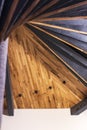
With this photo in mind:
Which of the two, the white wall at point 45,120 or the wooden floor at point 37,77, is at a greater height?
the wooden floor at point 37,77

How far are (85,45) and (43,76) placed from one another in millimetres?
2027

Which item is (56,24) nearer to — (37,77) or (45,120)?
(37,77)

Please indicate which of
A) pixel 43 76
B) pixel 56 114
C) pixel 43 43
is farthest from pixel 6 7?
pixel 56 114

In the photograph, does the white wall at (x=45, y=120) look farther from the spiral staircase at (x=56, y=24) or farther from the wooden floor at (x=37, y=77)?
the spiral staircase at (x=56, y=24)

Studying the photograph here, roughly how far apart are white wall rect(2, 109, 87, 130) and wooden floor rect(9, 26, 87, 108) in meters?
0.19

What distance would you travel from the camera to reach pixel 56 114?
6930 millimetres

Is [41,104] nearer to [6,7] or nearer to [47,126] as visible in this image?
[47,126]

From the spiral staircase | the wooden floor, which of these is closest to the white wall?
the wooden floor

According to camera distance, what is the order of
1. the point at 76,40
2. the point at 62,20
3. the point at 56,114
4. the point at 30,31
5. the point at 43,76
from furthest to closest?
1. the point at 56,114
2. the point at 43,76
3. the point at 30,31
4. the point at 76,40
5. the point at 62,20

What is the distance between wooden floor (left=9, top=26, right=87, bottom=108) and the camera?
18.1 feet

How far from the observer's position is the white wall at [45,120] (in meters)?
6.71

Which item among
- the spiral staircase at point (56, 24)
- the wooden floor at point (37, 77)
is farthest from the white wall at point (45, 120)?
the spiral staircase at point (56, 24)

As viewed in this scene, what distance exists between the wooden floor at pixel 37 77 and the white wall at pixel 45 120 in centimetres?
19

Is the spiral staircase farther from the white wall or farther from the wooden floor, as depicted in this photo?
the white wall
